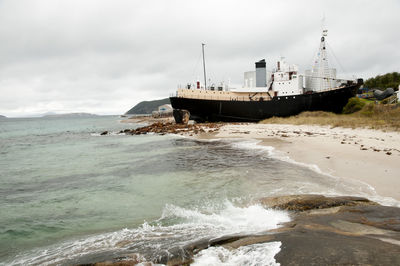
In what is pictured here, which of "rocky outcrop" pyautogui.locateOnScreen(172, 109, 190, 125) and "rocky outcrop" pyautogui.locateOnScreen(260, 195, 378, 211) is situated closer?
"rocky outcrop" pyautogui.locateOnScreen(260, 195, 378, 211)

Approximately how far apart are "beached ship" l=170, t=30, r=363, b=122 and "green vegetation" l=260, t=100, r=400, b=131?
1872mm

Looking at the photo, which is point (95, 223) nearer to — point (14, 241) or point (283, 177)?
point (14, 241)


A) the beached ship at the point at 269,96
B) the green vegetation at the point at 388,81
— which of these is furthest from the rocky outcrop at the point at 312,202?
the green vegetation at the point at 388,81

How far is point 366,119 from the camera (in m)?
21.1

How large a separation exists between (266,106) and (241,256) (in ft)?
99.7

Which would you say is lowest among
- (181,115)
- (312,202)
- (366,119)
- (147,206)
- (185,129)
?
(147,206)

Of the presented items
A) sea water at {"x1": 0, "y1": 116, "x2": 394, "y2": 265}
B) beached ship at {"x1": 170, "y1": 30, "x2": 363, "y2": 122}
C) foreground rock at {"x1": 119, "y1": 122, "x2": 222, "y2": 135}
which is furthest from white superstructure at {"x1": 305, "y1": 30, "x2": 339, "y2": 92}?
sea water at {"x1": 0, "y1": 116, "x2": 394, "y2": 265}

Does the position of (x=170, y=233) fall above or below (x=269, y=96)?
below

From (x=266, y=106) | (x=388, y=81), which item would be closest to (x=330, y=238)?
(x=266, y=106)

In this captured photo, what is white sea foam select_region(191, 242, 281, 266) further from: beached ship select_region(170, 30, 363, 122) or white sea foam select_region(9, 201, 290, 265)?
beached ship select_region(170, 30, 363, 122)

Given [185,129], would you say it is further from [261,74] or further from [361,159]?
[361,159]

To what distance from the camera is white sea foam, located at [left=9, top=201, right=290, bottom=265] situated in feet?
13.7

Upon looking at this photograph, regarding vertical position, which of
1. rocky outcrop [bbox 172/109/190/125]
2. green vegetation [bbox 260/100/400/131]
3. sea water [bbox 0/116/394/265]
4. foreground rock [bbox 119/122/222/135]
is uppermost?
rocky outcrop [bbox 172/109/190/125]

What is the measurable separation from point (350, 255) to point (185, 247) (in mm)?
2210
